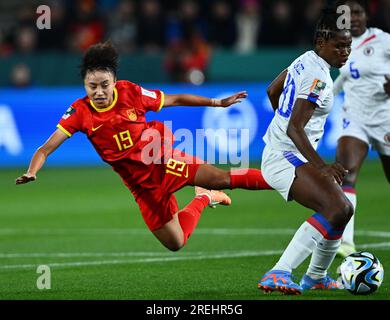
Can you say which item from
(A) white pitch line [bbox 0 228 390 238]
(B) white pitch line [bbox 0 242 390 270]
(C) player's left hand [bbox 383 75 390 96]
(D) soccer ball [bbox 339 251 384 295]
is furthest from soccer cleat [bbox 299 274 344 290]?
(A) white pitch line [bbox 0 228 390 238]

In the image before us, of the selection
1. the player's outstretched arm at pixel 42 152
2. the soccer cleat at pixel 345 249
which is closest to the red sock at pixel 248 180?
the player's outstretched arm at pixel 42 152

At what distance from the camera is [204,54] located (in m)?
19.7

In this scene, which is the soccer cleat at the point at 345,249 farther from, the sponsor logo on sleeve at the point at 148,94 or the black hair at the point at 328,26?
the black hair at the point at 328,26

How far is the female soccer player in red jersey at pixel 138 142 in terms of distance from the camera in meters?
7.56

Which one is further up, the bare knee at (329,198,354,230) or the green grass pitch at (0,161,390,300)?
the bare knee at (329,198,354,230)

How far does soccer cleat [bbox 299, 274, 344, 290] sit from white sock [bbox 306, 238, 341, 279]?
0.04m

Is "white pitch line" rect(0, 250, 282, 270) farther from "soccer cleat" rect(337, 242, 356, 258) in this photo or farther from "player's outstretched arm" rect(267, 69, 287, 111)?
"player's outstretched arm" rect(267, 69, 287, 111)

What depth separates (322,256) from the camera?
7.16 meters

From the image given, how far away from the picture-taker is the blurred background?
18031mm

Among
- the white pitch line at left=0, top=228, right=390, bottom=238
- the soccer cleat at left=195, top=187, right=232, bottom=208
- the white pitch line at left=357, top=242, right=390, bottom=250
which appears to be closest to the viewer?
the soccer cleat at left=195, top=187, right=232, bottom=208

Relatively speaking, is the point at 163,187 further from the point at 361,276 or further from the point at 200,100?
the point at 361,276

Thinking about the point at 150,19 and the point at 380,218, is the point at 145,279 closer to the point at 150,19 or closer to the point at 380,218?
the point at 380,218

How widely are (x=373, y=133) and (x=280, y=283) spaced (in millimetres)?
3095

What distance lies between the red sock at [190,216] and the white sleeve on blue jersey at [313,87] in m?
1.82
